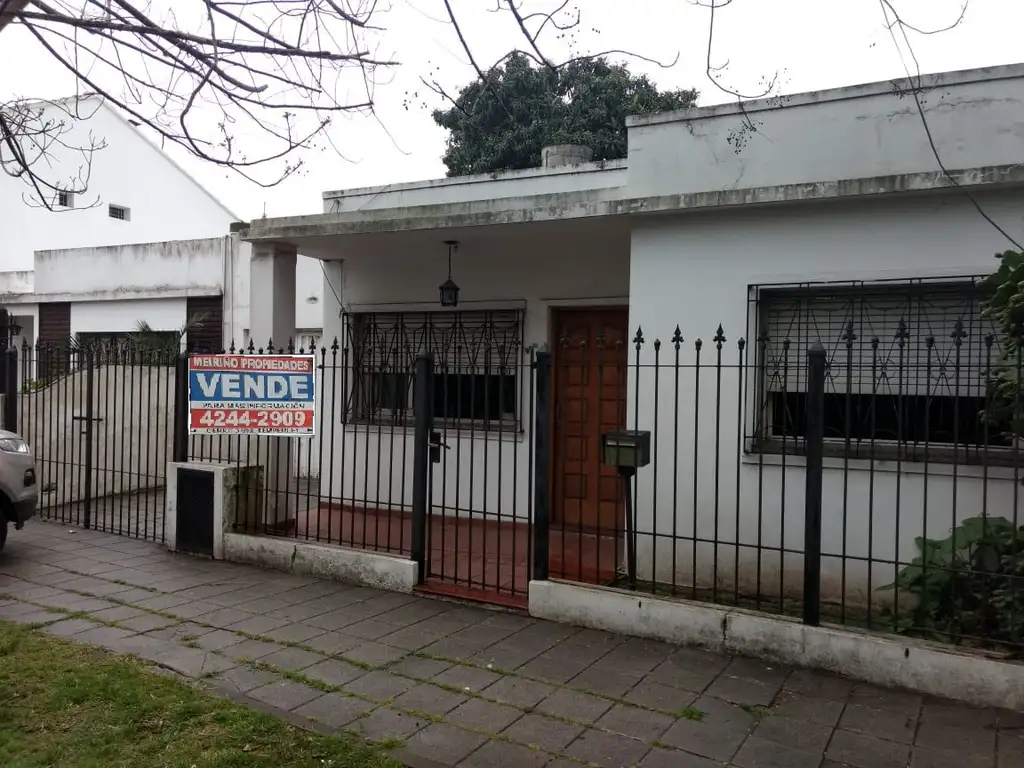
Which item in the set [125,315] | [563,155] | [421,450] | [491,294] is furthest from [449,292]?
[125,315]

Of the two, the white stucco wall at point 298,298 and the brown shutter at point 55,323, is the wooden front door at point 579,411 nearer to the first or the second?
the white stucco wall at point 298,298

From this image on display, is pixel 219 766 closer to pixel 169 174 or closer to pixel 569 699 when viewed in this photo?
pixel 569 699

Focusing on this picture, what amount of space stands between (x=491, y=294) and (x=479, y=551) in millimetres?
2762

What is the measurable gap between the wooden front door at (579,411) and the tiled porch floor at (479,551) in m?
0.30

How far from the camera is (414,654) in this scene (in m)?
4.91

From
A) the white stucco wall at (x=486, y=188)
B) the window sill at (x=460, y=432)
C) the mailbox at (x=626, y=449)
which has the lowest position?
the window sill at (x=460, y=432)

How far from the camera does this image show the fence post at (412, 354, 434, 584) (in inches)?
239

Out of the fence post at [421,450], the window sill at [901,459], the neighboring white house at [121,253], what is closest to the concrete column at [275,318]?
the fence post at [421,450]

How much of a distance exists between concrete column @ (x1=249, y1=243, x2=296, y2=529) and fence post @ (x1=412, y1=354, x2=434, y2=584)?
6.38ft

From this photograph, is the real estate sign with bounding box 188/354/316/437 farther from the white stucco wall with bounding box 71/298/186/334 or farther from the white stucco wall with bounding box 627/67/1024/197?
the white stucco wall with bounding box 71/298/186/334

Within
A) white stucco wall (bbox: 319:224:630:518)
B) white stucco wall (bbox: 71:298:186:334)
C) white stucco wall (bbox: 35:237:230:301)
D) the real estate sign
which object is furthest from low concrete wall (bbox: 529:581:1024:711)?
white stucco wall (bbox: 71:298:186:334)

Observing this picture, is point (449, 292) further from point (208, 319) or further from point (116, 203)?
point (116, 203)

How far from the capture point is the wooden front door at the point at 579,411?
8008 millimetres

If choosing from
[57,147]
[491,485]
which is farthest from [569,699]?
[57,147]
